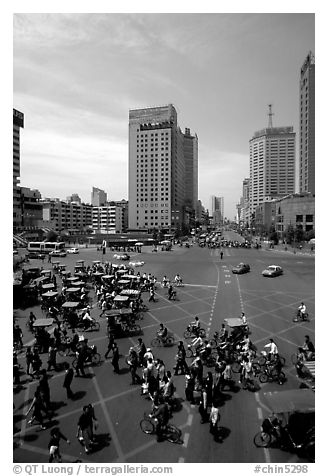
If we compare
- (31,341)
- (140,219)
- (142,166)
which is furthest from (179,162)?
(31,341)

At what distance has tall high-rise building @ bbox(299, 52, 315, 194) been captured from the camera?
133 meters

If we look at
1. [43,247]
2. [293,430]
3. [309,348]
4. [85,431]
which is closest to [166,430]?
[85,431]

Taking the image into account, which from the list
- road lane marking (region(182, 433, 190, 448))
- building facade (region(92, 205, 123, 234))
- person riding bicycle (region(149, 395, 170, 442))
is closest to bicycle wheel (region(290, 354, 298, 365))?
road lane marking (region(182, 433, 190, 448))

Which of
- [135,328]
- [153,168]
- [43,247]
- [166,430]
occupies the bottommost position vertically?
[166,430]

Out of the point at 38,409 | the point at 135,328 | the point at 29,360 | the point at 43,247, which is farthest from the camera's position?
the point at 43,247

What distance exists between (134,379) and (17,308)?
1728cm

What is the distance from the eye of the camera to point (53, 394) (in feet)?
44.8

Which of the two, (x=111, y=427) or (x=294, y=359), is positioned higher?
(x=294, y=359)

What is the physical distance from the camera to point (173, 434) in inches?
428

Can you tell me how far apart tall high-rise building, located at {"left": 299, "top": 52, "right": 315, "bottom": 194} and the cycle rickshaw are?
136m

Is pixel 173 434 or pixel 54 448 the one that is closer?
pixel 54 448

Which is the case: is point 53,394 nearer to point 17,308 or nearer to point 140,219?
point 17,308

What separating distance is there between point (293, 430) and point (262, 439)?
3.31ft

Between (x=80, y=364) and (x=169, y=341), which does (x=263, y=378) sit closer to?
(x=169, y=341)
